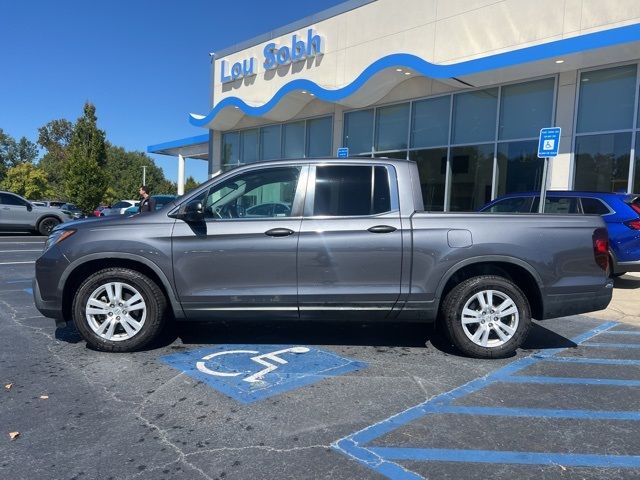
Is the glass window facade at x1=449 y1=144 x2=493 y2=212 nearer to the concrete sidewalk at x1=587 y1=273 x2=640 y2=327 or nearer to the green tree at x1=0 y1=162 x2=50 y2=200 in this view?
the concrete sidewalk at x1=587 y1=273 x2=640 y2=327

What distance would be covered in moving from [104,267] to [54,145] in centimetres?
7724

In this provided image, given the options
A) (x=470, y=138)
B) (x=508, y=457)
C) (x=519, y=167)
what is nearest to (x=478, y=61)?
(x=470, y=138)

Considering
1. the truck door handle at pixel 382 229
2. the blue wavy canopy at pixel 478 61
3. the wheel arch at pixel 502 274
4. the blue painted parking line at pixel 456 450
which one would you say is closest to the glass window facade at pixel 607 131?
the blue wavy canopy at pixel 478 61

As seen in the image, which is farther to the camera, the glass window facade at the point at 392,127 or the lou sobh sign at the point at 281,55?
the lou sobh sign at the point at 281,55

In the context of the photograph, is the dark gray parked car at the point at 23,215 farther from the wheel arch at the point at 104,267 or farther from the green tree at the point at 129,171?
the green tree at the point at 129,171

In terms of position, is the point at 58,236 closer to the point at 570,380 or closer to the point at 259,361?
the point at 259,361

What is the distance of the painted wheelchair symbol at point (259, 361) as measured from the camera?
4086 mm

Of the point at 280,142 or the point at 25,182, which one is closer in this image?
the point at 280,142

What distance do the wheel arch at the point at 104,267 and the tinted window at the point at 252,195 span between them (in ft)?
2.41

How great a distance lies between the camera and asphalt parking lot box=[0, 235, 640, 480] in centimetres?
278

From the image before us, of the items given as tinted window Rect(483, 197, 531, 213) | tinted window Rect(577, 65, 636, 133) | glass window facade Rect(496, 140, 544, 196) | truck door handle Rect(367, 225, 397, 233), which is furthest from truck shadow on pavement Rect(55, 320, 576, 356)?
tinted window Rect(577, 65, 636, 133)

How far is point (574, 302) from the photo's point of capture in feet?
14.8

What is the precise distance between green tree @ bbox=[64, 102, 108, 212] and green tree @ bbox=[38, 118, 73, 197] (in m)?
48.0

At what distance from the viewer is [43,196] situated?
59.8m
